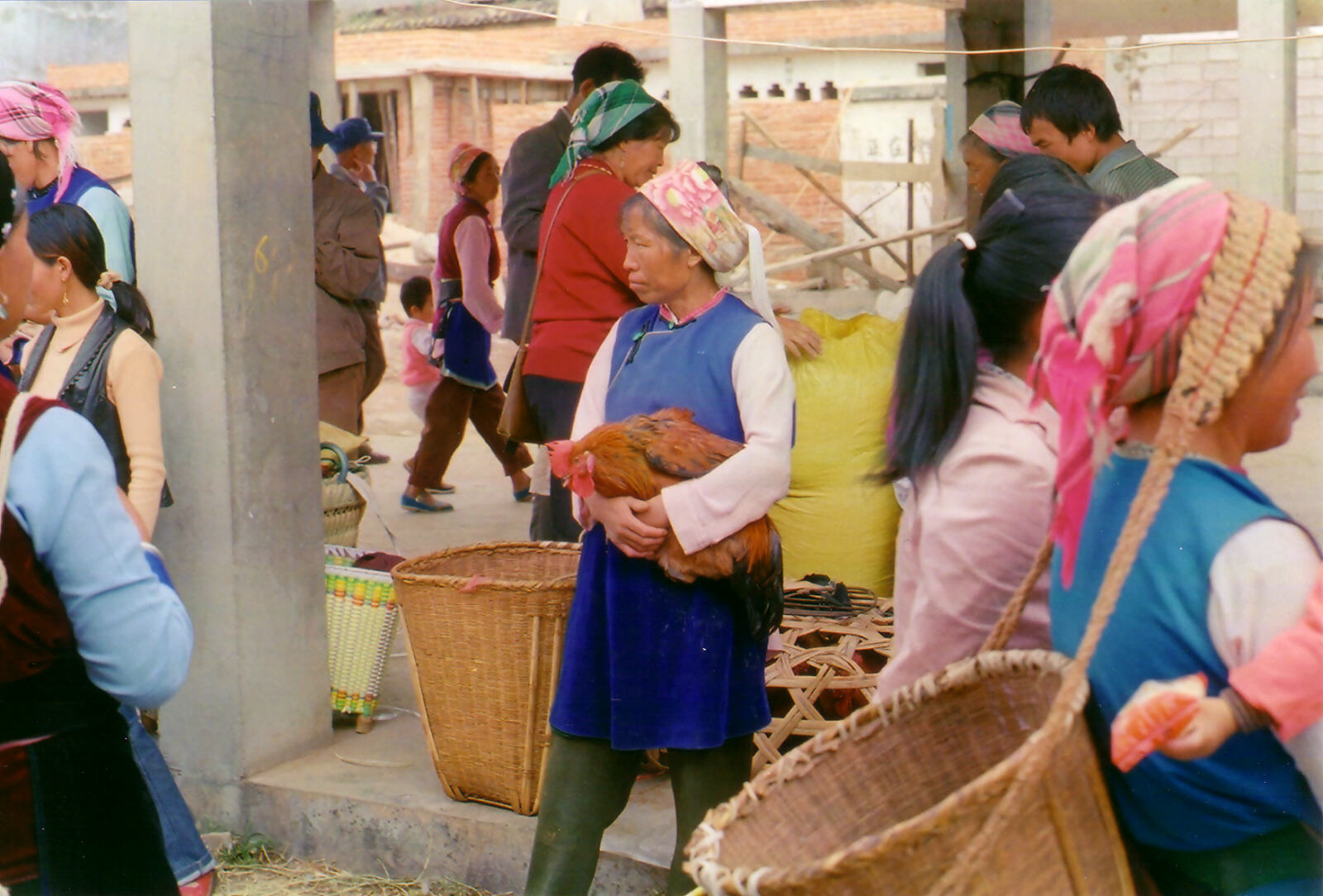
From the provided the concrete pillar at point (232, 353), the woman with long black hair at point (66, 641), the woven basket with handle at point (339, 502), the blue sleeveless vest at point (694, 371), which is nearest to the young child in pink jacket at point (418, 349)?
the woven basket with handle at point (339, 502)

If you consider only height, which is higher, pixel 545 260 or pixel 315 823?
pixel 545 260

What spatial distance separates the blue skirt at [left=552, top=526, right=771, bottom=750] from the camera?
2916 mm

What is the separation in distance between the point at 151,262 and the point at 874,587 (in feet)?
8.79

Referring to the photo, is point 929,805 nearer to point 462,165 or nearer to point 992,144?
point 992,144

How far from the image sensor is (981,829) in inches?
52.4

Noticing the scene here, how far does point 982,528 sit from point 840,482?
3181 millimetres

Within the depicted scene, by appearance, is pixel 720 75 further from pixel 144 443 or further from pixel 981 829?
pixel 981 829

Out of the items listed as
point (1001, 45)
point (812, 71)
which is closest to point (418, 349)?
point (1001, 45)

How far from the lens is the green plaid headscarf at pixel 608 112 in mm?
4043

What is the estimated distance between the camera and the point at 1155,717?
131 centimetres

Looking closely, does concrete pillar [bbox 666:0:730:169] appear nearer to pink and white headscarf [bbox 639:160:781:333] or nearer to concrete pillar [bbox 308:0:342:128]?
concrete pillar [bbox 308:0:342:128]

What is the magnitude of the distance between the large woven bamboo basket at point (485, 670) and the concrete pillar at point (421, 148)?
16.7 metres

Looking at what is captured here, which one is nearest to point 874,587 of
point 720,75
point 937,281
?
point 937,281

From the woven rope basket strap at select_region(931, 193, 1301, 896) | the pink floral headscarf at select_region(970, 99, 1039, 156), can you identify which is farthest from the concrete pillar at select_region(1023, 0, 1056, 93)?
the woven rope basket strap at select_region(931, 193, 1301, 896)
